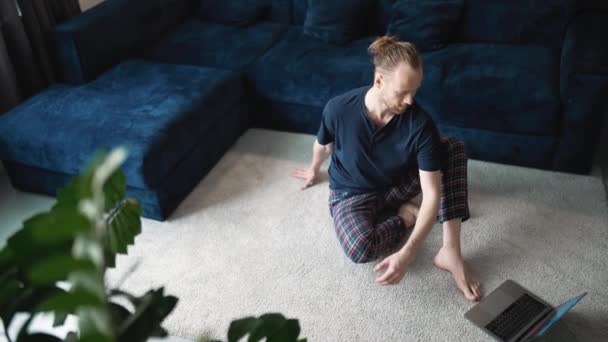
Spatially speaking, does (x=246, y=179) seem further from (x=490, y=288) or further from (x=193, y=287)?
(x=490, y=288)

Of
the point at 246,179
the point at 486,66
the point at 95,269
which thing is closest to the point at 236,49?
the point at 246,179

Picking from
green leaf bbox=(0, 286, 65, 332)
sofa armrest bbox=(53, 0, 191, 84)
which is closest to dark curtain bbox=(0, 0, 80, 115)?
sofa armrest bbox=(53, 0, 191, 84)

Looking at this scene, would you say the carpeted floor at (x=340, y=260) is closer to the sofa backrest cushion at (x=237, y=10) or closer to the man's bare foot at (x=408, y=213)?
the man's bare foot at (x=408, y=213)

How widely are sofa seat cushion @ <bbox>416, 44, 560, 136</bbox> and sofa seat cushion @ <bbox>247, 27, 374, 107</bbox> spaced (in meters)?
0.32

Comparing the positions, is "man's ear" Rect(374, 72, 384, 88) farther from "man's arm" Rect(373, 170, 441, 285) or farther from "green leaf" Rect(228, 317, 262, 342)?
"green leaf" Rect(228, 317, 262, 342)

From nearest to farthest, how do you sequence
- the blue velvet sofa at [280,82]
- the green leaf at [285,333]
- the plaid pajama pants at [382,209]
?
the green leaf at [285,333] < the plaid pajama pants at [382,209] < the blue velvet sofa at [280,82]

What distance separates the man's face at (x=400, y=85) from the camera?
1.54m

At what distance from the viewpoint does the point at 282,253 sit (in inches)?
77.9

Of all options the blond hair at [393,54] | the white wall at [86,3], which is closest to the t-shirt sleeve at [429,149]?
the blond hair at [393,54]

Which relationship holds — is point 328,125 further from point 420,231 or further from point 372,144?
point 420,231

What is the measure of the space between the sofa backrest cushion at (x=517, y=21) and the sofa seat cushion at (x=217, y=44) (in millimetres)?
1022

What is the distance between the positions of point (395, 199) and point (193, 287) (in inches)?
32.2

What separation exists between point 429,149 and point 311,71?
0.99 metres

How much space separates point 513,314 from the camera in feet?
5.40
